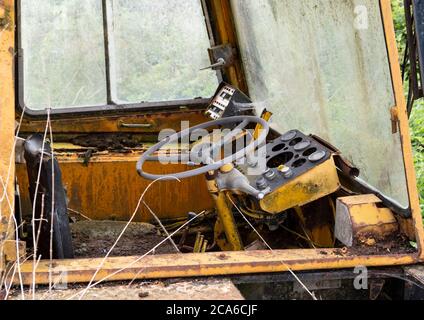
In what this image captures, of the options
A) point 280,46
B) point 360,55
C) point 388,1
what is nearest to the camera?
point 388,1

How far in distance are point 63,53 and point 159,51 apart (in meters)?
0.56

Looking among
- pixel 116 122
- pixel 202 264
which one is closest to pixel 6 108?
pixel 202 264

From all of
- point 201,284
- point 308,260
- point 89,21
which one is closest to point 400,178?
point 308,260

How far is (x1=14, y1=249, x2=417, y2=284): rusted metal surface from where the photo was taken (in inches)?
94.7

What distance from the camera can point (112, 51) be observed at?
411cm

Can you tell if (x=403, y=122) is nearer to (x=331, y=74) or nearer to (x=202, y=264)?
(x=331, y=74)

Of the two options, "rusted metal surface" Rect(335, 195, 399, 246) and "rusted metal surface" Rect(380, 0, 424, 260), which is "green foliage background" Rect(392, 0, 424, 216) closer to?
"rusted metal surface" Rect(335, 195, 399, 246)

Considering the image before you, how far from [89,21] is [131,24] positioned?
0.80ft

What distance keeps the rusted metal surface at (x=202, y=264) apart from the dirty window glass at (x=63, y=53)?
1747 mm

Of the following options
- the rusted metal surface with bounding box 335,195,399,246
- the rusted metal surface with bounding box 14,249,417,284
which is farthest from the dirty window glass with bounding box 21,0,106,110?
the rusted metal surface with bounding box 335,195,399,246

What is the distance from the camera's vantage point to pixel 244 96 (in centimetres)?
404

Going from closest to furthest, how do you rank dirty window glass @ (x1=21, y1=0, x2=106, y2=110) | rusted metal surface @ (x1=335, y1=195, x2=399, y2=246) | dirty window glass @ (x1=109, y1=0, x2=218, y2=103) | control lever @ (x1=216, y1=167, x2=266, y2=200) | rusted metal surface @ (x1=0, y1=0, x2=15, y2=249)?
rusted metal surface @ (x1=0, y1=0, x2=15, y2=249), rusted metal surface @ (x1=335, y1=195, x2=399, y2=246), control lever @ (x1=216, y1=167, x2=266, y2=200), dirty window glass @ (x1=21, y1=0, x2=106, y2=110), dirty window glass @ (x1=109, y1=0, x2=218, y2=103)

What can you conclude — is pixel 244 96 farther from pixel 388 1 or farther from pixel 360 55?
pixel 388 1

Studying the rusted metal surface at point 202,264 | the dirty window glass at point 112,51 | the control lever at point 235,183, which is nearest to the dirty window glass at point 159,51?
the dirty window glass at point 112,51
